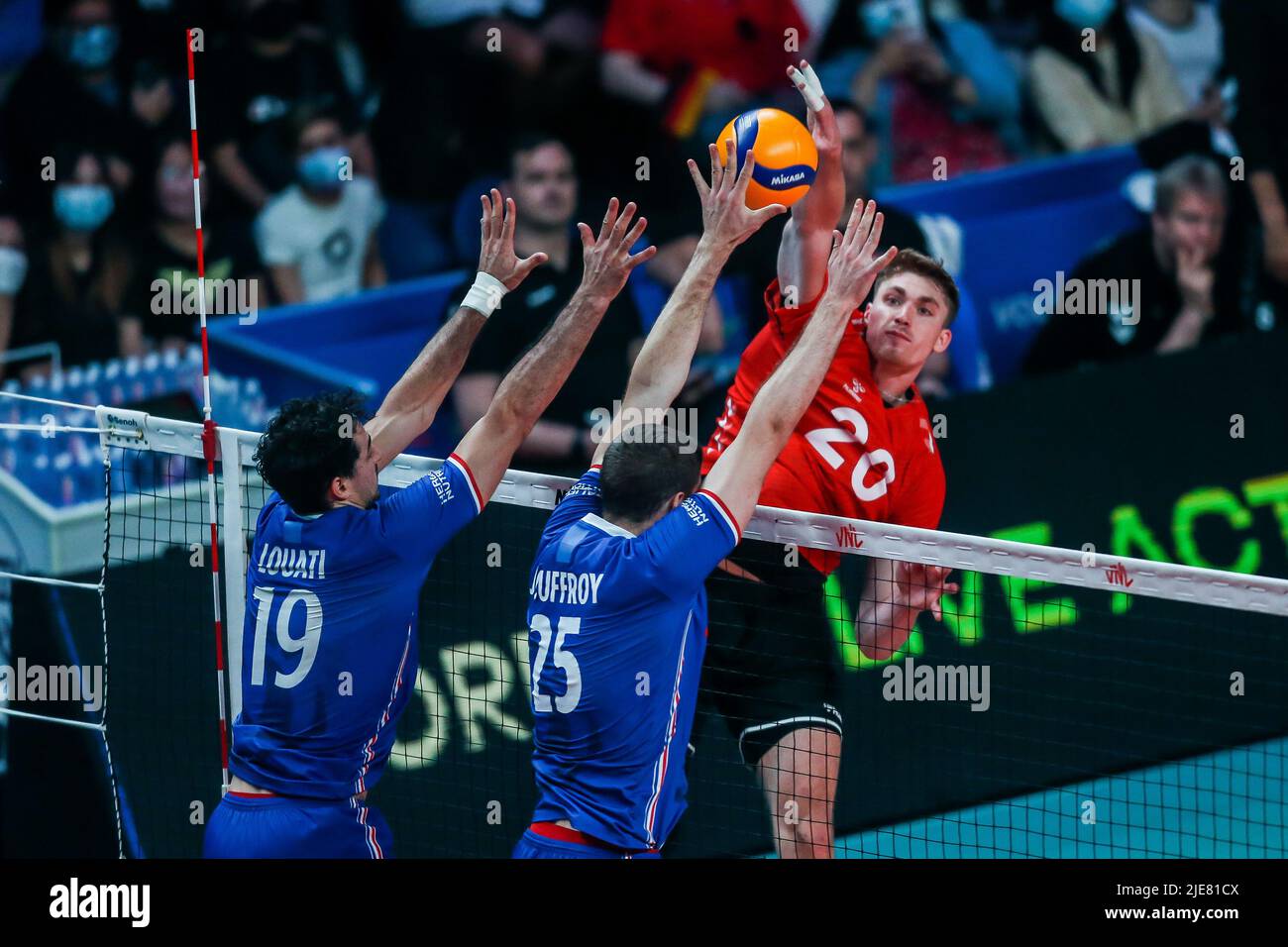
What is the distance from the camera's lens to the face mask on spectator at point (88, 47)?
10.5 metres

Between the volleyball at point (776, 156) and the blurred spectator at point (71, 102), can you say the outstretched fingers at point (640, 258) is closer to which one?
the volleyball at point (776, 156)

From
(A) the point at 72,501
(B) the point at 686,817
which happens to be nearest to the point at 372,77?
(A) the point at 72,501

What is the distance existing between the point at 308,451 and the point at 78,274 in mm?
5136

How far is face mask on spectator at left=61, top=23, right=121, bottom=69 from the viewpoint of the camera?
10500mm

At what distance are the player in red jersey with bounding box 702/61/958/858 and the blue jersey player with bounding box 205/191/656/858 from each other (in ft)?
2.92

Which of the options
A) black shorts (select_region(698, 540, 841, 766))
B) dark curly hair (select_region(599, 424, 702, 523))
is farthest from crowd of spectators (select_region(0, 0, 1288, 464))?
dark curly hair (select_region(599, 424, 702, 523))

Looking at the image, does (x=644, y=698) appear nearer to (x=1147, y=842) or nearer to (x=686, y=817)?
(x=686, y=817)

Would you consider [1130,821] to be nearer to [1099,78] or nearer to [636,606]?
[636,606]

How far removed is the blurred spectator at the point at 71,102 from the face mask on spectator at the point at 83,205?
108mm

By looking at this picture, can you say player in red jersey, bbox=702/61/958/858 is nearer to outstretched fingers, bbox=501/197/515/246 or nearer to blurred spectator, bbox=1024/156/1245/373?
outstretched fingers, bbox=501/197/515/246

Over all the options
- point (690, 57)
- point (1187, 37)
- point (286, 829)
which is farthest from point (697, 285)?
point (1187, 37)

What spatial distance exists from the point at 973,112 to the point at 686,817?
5.97 m

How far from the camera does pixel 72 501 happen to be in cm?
923

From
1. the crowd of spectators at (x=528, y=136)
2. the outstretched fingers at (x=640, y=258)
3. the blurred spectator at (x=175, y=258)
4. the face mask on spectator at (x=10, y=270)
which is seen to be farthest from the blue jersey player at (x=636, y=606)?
the face mask on spectator at (x=10, y=270)
